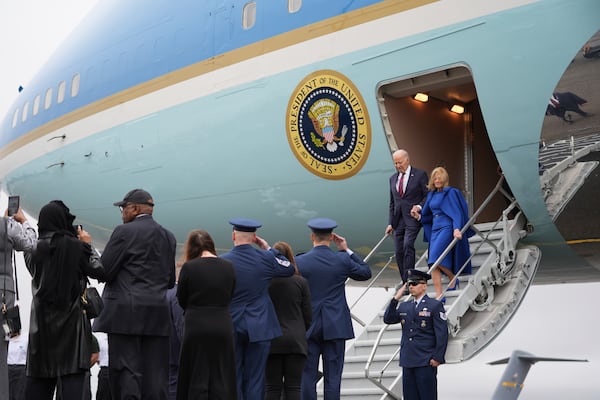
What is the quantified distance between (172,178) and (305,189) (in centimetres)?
Result: 215

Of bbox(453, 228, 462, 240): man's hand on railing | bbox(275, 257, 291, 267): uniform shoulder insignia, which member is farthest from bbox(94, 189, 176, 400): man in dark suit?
bbox(453, 228, 462, 240): man's hand on railing

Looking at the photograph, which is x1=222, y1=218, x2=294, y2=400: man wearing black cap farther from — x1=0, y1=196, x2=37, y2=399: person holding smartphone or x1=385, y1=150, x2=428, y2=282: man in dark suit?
x1=385, y1=150, x2=428, y2=282: man in dark suit

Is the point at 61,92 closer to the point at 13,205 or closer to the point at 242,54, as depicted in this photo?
the point at 242,54

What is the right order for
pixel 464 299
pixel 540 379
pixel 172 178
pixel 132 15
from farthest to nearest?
1. pixel 540 379
2. pixel 132 15
3. pixel 172 178
4. pixel 464 299

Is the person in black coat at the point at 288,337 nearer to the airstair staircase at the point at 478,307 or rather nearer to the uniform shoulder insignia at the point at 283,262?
the uniform shoulder insignia at the point at 283,262

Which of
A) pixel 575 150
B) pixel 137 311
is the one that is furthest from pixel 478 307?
pixel 137 311

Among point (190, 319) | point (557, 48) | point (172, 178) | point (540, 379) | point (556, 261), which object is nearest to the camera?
point (190, 319)

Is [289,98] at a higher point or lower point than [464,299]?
higher

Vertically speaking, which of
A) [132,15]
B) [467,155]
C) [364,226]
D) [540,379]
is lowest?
[540,379]

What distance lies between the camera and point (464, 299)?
7.53m

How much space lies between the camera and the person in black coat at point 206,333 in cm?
588

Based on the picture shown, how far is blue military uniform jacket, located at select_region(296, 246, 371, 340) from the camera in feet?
23.5

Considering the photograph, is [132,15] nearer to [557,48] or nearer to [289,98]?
[289,98]

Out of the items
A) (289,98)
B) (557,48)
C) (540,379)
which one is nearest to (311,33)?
(289,98)
